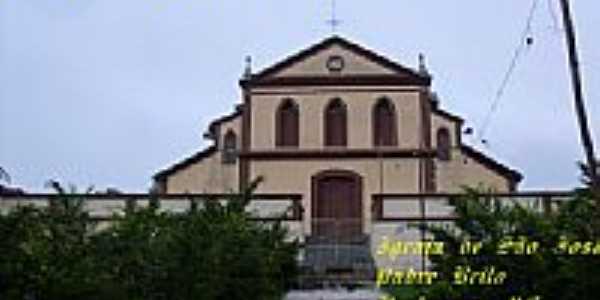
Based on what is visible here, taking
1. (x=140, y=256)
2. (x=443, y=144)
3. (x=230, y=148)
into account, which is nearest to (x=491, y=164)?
(x=443, y=144)

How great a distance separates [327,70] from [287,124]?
2.30 m

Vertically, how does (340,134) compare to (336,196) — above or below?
above

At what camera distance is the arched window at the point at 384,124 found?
130 feet

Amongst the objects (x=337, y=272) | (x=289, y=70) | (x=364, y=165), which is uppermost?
(x=289, y=70)

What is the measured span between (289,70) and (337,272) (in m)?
11.6

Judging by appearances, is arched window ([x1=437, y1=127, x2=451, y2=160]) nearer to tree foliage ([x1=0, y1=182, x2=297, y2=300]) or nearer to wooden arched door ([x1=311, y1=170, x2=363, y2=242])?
wooden arched door ([x1=311, y1=170, x2=363, y2=242])

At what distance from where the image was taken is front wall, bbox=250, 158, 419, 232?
38688 millimetres

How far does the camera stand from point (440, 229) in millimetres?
20688

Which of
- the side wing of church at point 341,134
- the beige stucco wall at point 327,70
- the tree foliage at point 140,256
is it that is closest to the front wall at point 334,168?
the side wing of church at point 341,134

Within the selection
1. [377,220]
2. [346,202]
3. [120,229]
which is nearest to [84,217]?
[120,229]

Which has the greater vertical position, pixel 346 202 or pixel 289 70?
pixel 289 70

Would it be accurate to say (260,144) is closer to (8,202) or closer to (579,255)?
(8,202)

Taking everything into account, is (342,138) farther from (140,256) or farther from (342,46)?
(140,256)

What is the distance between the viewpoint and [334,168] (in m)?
39.1
